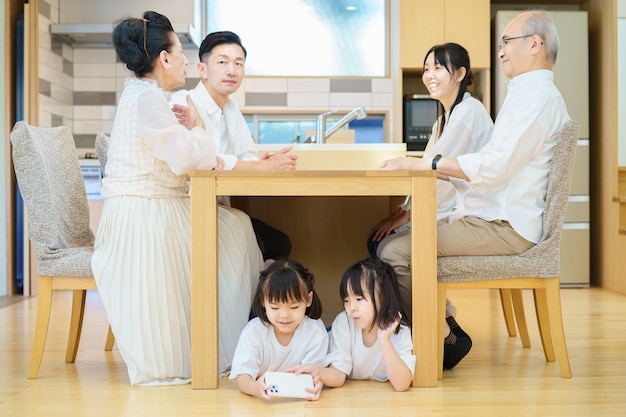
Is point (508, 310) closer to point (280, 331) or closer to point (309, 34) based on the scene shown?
point (280, 331)

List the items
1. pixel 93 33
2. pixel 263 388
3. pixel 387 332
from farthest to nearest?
pixel 93 33, pixel 387 332, pixel 263 388

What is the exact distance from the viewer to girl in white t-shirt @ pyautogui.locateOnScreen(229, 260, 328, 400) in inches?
87.2

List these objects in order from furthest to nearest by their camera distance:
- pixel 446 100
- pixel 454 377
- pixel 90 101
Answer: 1. pixel 90 101
2. pixel 446 100
3. pixel 454 377

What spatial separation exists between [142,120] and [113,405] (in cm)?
83

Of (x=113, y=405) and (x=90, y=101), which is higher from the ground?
(x=90, y=101)

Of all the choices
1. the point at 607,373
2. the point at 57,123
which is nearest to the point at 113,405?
the point at 607,373

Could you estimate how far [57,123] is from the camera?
5.13 meters

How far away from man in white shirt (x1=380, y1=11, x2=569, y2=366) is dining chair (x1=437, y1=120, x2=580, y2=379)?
0.12 feet

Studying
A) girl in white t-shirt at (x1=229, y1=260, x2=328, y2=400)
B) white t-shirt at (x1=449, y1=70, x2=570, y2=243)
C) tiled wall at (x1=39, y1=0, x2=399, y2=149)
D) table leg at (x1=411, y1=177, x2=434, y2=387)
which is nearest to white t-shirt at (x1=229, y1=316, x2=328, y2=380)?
girl in white t-shirt at (x1=229, y1=260, x2=328, y2=400)

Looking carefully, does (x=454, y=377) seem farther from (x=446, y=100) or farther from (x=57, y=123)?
(x=57, y=123)

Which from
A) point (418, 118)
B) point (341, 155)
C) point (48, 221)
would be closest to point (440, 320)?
point (48, 221)

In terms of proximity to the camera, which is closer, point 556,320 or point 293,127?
point 556,320

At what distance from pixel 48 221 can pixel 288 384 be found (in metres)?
0.99

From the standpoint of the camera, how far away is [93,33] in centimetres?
501
